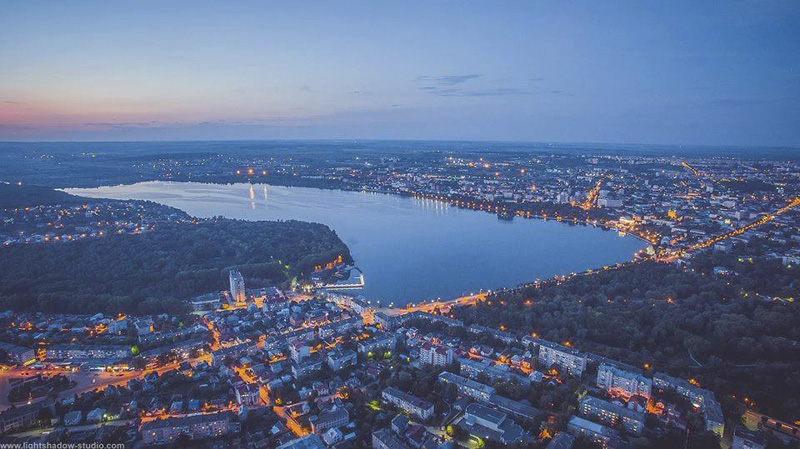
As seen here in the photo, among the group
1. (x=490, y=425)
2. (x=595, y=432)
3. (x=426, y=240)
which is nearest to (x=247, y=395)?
(x=490, y=425)

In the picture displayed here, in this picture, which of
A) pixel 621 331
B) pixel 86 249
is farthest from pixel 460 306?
pixel 86 249

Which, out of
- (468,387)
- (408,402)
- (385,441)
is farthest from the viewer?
(468,387)

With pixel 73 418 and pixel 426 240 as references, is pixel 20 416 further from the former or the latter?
pixel 426 240

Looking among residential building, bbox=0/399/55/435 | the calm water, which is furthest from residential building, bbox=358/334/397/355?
residential building, bbox=0/399/55/435

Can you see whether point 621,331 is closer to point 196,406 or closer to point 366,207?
point 196,406

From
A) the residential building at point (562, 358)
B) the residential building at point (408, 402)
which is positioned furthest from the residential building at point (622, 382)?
the residential building at point (408, 402)

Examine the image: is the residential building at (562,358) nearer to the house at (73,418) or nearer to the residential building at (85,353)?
the house at (73,418)
